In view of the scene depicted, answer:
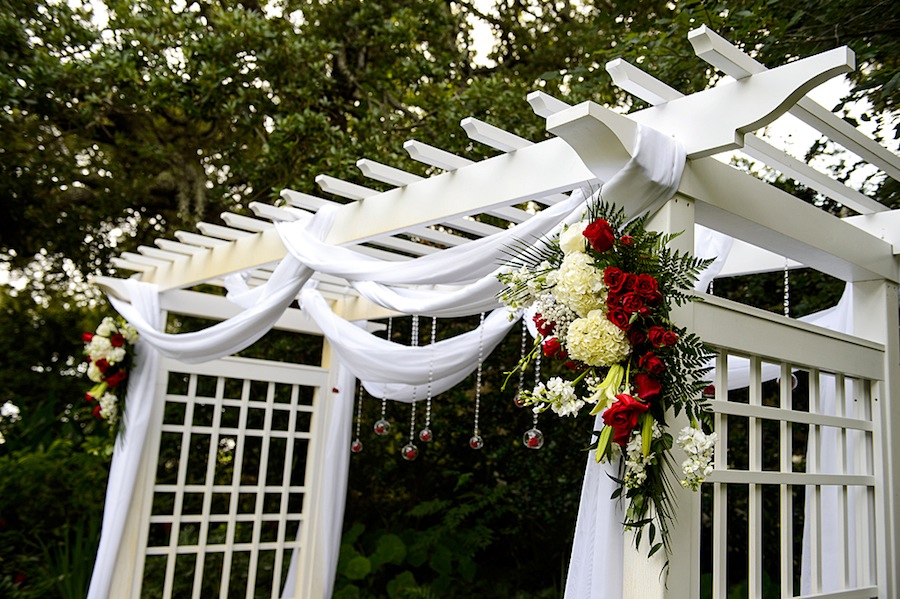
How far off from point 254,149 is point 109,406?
145 inches

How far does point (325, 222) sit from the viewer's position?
361cm

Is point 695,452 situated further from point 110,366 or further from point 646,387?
point 110,366

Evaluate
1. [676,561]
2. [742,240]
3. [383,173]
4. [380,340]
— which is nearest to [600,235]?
[676,561]

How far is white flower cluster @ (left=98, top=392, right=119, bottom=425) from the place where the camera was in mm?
4461

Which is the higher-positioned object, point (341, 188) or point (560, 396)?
point (341, 188)

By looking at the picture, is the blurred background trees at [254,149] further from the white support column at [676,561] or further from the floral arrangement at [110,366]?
the white support column at [676,561]

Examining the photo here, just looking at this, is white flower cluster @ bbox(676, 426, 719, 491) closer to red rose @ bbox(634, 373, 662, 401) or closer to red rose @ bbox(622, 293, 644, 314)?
red rose @ bbox(634, 373, 662, 401)

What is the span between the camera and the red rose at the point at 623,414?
6.32ft

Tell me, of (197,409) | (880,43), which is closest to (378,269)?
(880,43)

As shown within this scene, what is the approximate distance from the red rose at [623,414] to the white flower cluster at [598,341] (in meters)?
0.11

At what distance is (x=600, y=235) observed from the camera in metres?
2.05

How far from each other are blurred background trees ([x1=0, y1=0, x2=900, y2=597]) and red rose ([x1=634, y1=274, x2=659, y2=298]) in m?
3.09

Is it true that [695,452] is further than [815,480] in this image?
No

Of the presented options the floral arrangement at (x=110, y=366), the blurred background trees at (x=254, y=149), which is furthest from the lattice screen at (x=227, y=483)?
the blurred background trees at (x=254, y=149)
